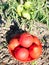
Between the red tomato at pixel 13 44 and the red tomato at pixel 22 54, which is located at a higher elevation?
the red tomato at pixel 13 44

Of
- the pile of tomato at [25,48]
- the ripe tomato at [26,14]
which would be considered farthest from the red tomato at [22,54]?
the ripe tomato at [26,14]

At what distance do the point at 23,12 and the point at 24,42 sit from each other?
10.2 inches

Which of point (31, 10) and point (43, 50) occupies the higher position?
point (31, 10)

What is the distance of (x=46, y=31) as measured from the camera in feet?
7.81

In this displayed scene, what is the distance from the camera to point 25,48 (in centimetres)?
196

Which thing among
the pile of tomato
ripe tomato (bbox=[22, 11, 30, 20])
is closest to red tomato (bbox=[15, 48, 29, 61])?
the pile of tomato

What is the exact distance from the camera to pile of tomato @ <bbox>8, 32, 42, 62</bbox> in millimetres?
1915

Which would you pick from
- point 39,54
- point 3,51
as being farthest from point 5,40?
point 39,54

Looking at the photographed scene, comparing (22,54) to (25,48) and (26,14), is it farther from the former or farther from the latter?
(26,14)

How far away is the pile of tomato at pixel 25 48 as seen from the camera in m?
1.92

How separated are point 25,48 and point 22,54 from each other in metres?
0.07

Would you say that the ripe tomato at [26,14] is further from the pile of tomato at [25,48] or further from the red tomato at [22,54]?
the red tomato at [22,54]

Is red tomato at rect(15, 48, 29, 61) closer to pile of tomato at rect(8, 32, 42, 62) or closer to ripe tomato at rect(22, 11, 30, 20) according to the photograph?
pile of tomato at rect(8, 32, 42, 62)

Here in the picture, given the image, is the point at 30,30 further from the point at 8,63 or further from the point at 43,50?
the point at 8,63
